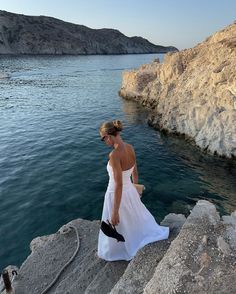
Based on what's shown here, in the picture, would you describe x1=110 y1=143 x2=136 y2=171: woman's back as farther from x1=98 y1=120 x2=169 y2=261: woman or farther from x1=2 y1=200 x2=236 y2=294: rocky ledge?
x1=2 y1=200 x2=236 y2=294: rocky ledge

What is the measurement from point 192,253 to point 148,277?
1.21 m

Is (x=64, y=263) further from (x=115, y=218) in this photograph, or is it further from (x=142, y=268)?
(x=142, y=268)

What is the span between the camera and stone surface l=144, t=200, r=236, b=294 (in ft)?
21.9

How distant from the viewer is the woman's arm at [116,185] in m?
7.71

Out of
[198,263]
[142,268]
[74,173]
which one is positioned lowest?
[74,173]

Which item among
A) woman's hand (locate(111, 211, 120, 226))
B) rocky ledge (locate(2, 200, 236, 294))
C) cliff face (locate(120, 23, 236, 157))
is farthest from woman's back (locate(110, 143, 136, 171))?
cliff face (locate(120, 23, 236, 157))

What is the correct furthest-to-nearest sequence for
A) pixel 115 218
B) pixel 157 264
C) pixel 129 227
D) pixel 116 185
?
pixel 129 227 → pixel 115 218 → pixel 157 264 → pixel 116 185

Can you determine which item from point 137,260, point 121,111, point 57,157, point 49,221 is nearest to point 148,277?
point 137,260

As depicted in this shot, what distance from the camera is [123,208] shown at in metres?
Answer: 8.53

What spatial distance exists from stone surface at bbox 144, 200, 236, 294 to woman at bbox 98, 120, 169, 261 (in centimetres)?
114

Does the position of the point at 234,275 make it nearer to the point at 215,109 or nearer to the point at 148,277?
the point at 148,277

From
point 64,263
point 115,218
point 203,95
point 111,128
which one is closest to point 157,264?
point 115,218

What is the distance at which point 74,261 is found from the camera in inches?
412

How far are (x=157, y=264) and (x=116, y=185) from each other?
7.48ft
